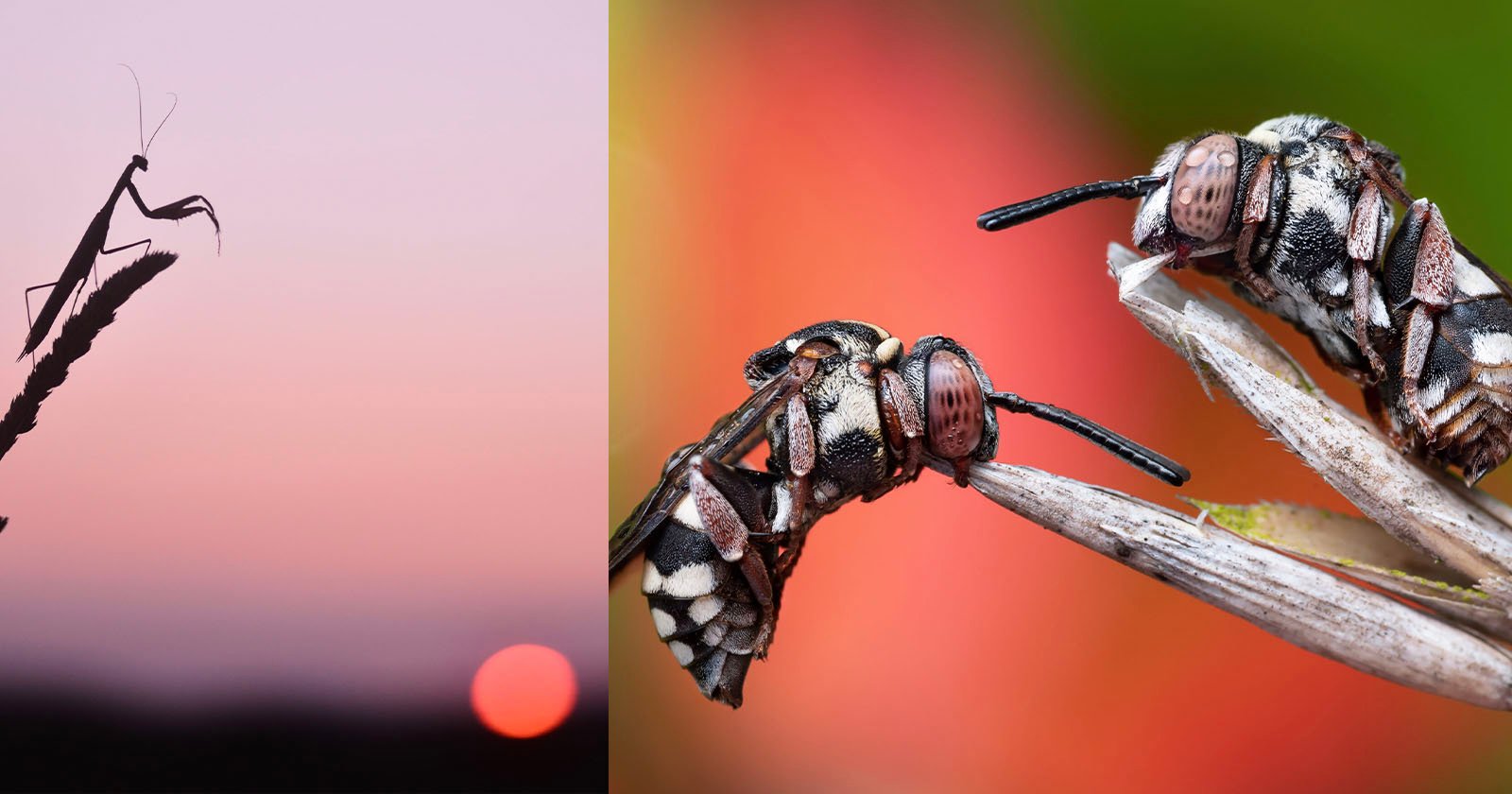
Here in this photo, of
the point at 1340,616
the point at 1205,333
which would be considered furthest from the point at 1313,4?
the point at 1340,616

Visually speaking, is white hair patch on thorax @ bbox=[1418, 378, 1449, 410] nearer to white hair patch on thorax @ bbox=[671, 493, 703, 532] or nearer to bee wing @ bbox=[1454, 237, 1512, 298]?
bee wing @ bbox=[1454, 237, 1512, 298]

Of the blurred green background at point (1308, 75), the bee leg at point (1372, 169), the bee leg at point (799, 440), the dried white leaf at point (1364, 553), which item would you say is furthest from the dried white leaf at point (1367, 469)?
the blurred green background at point (1308, 75)

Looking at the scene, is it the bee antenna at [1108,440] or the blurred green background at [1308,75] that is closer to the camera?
the bee antenna at [1108,440]

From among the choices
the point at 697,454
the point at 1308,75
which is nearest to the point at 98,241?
the point at 697,454

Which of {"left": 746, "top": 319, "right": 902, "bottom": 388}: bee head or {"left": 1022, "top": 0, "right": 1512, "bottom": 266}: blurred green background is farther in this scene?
{"left": 1022, "top": 0, "right": 1512, "bottom": 266}: blurred green background

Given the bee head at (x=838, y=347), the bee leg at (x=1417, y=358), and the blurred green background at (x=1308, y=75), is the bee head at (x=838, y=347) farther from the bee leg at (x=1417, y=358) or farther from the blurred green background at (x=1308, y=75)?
the blurred green background at (x=1308, y=75)

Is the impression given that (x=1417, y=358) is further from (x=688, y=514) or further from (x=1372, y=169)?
(x=688, y=514)

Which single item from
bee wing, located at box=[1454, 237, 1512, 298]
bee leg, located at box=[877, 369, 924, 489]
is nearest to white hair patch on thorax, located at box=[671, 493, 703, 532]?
bee leg, located at box=[877, 369, 924, 489]
